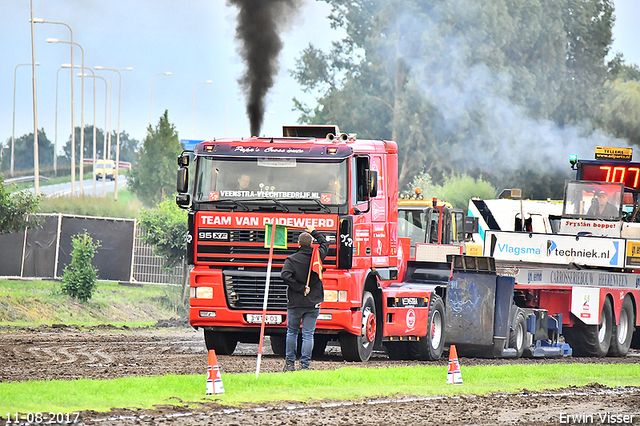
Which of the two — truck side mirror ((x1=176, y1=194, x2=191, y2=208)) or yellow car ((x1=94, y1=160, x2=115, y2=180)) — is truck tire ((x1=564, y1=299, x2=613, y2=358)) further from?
yellow car ((x1=94, y1=160, x2=115, y2=180))

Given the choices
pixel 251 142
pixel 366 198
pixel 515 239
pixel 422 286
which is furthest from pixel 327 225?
pixel 515 239

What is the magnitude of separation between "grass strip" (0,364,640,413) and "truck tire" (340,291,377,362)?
59.5 inches

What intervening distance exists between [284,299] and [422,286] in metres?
3.56

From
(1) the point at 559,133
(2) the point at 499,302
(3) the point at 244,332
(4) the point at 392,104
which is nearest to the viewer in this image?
(3) the point at 244,332

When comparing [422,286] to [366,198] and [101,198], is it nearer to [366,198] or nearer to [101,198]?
[366,198]

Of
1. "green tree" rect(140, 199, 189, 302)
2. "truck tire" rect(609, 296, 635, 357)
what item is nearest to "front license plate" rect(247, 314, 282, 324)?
"truck tire" rect(609, 296, 635, 357)

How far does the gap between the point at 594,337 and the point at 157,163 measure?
53524 millimetres

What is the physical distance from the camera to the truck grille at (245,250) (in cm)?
1653

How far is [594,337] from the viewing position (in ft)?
76.1

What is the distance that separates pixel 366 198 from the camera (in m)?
16.9

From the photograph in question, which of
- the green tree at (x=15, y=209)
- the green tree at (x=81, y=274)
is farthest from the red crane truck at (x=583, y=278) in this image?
the green tree at (x=81, y=274)

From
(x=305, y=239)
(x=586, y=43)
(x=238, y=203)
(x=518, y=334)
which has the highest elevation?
(x=586, y=43)

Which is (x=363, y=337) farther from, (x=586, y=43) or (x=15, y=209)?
(x=586, y=43)

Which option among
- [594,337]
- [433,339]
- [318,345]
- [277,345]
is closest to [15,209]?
[277,345]
